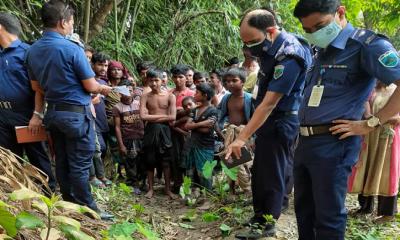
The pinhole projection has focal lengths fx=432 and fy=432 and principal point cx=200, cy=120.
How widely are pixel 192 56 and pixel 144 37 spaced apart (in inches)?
44.0

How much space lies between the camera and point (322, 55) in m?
2.57

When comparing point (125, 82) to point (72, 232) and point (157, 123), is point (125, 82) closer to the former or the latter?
point (157, 123)

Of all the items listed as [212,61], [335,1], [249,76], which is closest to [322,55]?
[335,1]

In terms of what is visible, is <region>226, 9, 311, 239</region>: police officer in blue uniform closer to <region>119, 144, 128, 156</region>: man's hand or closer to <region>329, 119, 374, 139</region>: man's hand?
<region>329, 119, 374, 139</region>: man's hand

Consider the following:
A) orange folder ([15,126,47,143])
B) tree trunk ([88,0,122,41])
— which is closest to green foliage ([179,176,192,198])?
orange folder ([15,126,47,143])

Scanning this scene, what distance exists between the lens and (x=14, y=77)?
3674 millimetres

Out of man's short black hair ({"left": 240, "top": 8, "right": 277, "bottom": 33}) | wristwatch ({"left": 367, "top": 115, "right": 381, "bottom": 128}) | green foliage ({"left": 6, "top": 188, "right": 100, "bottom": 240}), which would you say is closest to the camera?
green foliage ({"left": 6, "top": 188, "right": 100, "bottom": 240})

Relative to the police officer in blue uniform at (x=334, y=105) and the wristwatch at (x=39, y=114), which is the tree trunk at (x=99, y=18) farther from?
the police officer in blue uniform at (x=334, y=105)

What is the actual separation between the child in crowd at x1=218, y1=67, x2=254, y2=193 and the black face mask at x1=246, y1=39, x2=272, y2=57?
43.9 inches

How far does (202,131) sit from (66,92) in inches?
75.6

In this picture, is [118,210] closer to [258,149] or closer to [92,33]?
[258,149]

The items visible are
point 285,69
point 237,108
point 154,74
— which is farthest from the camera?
point 154,74

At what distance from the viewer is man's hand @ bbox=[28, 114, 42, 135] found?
3.52 m

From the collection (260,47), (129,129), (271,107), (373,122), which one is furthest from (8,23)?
(373,122)
